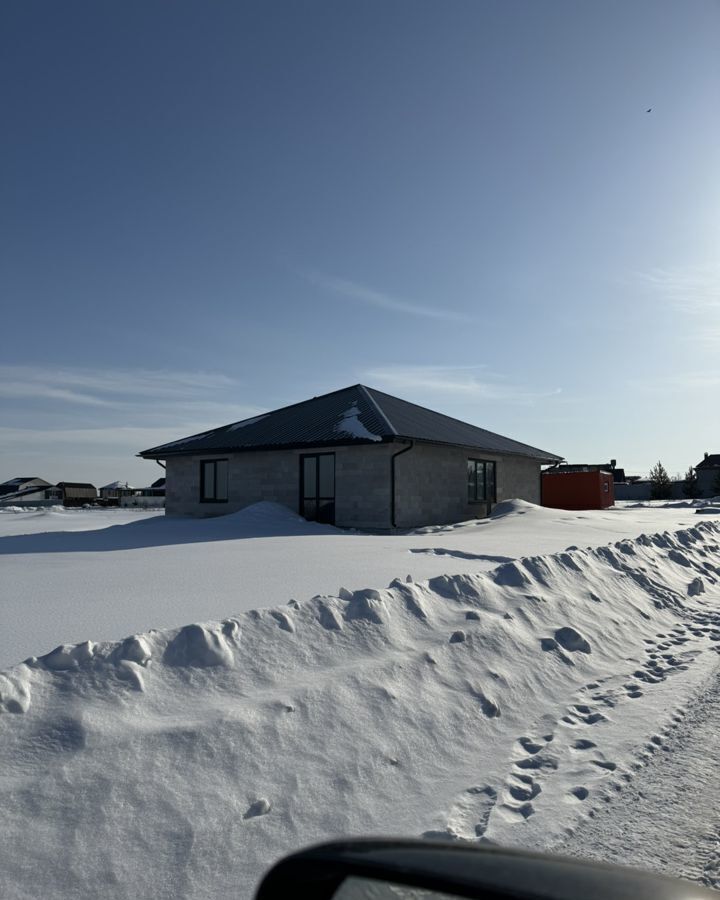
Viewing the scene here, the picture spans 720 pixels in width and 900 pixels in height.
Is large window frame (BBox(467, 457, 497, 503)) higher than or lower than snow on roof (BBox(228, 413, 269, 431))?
lower

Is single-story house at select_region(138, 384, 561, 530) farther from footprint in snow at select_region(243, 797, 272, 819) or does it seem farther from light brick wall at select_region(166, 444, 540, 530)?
footprint in snow at select_region(243, 797, 272, 819)

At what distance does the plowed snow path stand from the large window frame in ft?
58.2

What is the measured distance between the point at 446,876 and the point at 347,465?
678 inches

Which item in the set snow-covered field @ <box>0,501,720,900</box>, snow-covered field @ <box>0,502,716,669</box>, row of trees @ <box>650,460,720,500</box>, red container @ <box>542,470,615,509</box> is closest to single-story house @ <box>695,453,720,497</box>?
row of trees @ <box>650,460,720,500</box>

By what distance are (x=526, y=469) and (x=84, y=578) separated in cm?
2140

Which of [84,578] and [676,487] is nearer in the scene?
[84,578]

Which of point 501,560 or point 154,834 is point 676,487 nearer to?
point 501,560

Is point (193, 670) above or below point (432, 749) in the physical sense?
above

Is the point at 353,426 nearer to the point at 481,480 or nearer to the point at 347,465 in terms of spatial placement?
the point at 347,465

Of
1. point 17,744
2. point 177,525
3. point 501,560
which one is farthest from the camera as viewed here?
point 177,525

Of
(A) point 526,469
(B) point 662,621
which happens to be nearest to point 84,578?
(B) point 662,621

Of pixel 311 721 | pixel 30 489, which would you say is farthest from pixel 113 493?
pixel 311 721

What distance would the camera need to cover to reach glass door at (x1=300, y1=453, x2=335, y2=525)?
18859mm

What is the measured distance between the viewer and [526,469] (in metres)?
26.9
